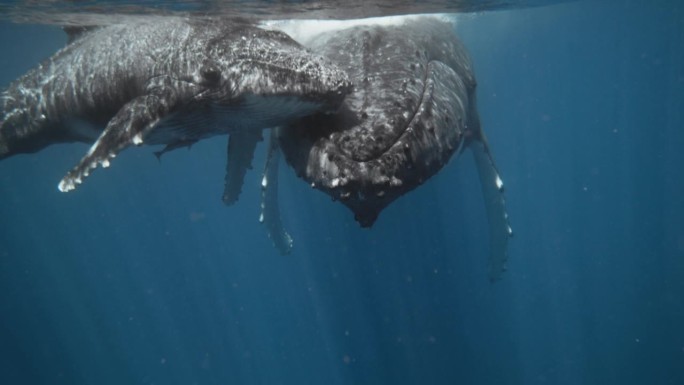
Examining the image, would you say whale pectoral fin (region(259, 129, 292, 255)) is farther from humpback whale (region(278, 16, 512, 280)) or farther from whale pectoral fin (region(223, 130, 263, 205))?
humpback whale (region(278, 16, 512, 280))

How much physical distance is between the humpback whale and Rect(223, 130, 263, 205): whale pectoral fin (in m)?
0.71

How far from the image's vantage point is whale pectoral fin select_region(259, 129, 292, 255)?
9111 mm

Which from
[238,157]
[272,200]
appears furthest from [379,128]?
[272,200]

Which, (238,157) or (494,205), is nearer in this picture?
(238,157)

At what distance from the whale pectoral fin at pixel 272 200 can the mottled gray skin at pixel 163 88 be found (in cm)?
244

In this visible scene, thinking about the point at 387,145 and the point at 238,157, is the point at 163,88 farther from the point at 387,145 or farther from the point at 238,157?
the point at 387,145

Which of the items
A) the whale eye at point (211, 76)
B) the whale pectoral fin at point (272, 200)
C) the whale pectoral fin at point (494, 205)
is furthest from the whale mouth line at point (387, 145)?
the whale pectoral fin at point (494, 205)

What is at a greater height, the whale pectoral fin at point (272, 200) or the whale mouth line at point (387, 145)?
the whale mouth line at point (387, 145)

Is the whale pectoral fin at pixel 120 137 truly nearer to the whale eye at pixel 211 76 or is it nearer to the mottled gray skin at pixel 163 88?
the mottled gray skin at pixel 163 88

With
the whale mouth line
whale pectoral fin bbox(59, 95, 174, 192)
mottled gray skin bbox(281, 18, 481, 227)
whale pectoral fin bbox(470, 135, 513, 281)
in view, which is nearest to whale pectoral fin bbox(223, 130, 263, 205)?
mottled gray skin bbox(281, 18, 481, 227)

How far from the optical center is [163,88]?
5355 mm

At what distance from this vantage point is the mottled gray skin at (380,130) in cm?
507

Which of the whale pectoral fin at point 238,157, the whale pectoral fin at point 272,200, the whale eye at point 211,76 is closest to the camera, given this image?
the whale eye at point 211,76

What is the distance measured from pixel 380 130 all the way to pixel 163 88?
2.48 metres
